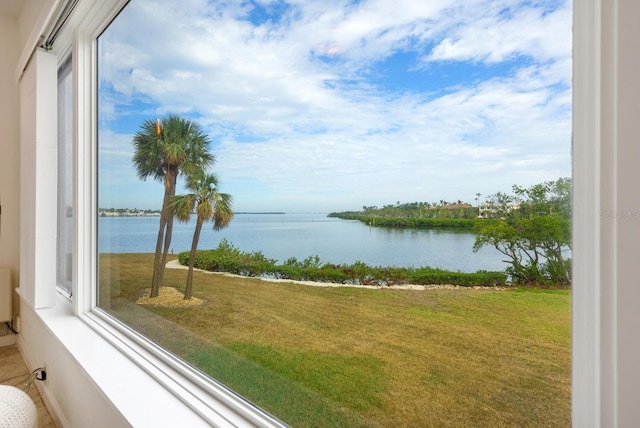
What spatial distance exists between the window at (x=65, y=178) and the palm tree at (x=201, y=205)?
1556mm

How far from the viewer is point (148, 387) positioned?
1.38m

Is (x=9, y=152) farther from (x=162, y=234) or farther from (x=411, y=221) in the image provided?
(x=411, y=221)

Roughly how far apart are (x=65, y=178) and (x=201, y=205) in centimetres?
185

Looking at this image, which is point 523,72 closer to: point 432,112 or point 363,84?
point 432,112

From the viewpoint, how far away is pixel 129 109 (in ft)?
6.28

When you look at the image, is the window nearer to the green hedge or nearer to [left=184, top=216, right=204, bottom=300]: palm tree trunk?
[left=184, top=216, right=204, bottom=300]: palm tree trunk

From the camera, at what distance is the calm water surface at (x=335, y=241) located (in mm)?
774

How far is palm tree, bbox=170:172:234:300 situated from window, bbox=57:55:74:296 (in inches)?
61.3

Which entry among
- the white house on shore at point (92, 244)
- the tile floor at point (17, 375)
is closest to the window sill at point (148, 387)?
the white house on shore at point (92, 244)

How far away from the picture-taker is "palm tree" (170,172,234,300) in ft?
4.64

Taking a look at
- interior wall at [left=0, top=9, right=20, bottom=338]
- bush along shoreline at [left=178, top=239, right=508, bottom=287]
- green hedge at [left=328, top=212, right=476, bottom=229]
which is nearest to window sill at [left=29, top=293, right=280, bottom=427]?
bush along shoreline at [left=178, top=239, right=508, bottom=287]

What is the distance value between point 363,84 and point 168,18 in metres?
1.09
